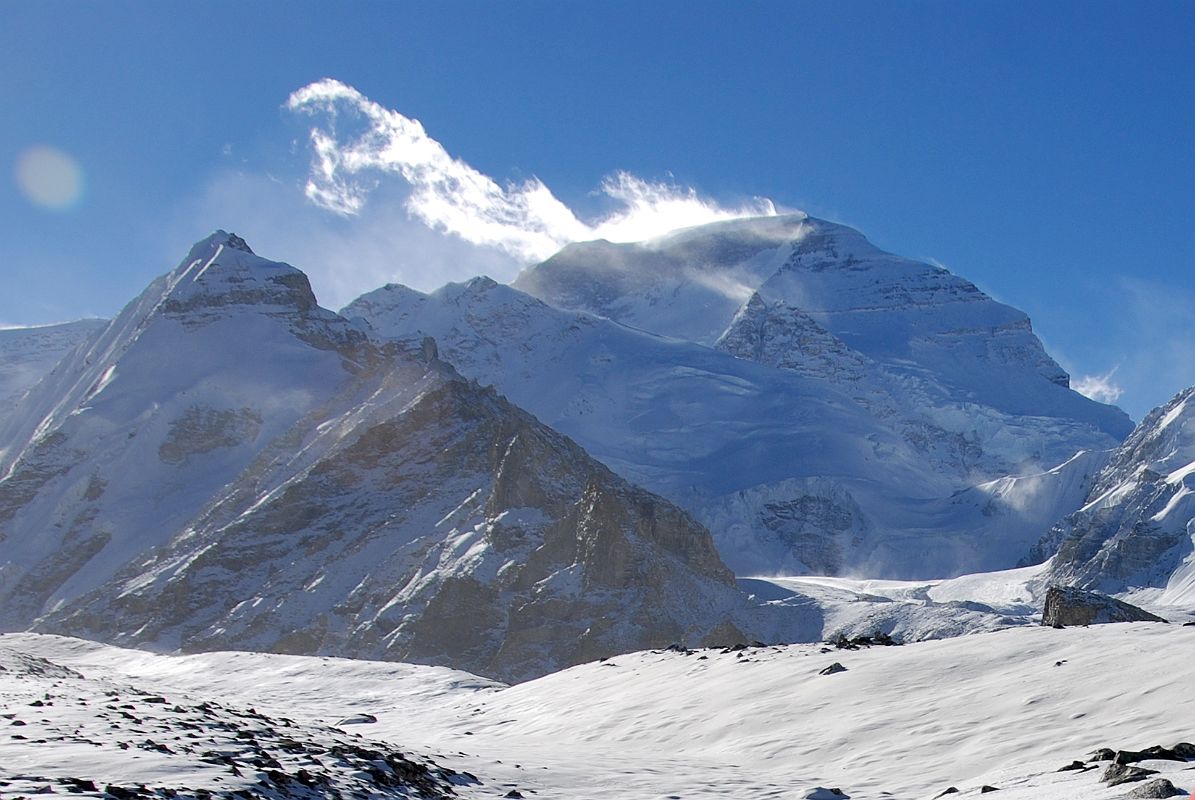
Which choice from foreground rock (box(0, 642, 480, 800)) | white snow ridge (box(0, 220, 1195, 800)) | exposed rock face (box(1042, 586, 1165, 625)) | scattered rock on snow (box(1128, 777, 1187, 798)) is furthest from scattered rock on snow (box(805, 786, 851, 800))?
exposed rock face (box(1042, 586, 1165, 625))

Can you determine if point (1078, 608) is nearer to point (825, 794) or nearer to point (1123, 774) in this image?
point (825, 794)

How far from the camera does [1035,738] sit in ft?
71.5

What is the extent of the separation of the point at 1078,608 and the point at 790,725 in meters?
20.2

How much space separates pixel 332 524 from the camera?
491 ft

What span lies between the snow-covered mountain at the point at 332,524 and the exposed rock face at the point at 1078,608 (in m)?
77.2

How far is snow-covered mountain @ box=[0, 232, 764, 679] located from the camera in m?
126

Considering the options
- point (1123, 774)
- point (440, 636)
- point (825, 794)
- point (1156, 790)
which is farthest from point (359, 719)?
point (440, 636)

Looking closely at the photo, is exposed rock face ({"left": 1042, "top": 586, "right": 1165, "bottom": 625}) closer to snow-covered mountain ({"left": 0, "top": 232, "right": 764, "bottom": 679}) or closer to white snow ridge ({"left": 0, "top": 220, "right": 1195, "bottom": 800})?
white snow ridge ({"left": 0, "top": 220, "right": 1195, "bottom": 800})

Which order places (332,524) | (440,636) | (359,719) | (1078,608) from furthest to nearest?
1. (332,524)
2. (440,636)
3. (1078,608)
4. (359,719)

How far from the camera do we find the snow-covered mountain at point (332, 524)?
414 ft

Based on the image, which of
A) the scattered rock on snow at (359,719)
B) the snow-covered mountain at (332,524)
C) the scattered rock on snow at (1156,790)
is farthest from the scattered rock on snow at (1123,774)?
the snow-covered mountain at (332,524)

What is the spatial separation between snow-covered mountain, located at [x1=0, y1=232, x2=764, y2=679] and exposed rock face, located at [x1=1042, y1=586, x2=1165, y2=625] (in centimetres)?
7722

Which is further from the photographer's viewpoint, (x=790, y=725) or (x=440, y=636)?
(x=440, y=636)

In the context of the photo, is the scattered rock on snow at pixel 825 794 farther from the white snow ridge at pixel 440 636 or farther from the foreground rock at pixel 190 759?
the foreground rock at pixel 190 759
